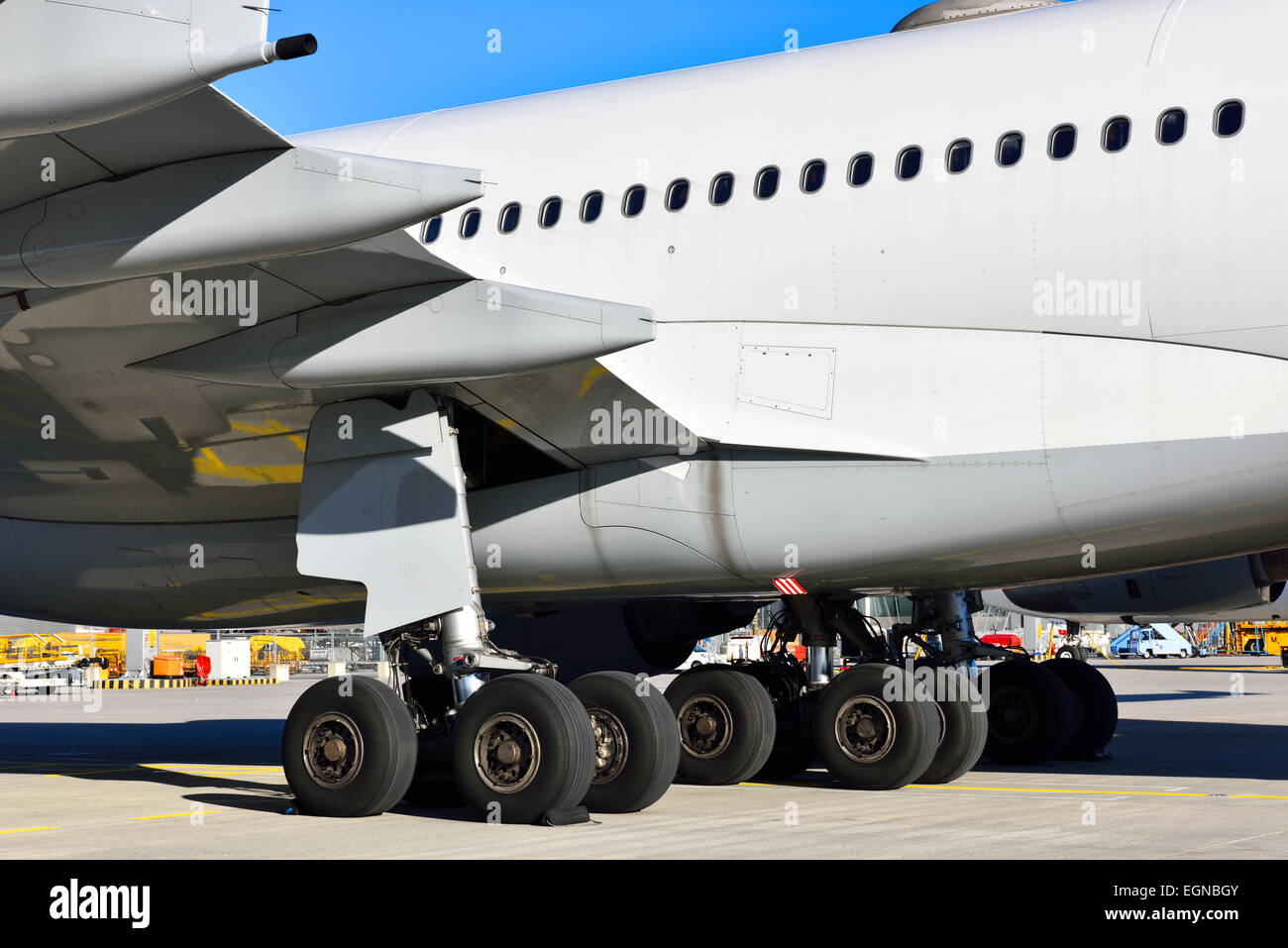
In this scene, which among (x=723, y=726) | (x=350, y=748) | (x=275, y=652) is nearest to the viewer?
(x=350, y=748)

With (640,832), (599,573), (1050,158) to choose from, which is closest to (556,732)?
(640,832)

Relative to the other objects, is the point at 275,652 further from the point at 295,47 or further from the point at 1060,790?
the point at 295,47

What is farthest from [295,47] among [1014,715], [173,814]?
[1014,715]

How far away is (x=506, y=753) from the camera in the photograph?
10172 mm

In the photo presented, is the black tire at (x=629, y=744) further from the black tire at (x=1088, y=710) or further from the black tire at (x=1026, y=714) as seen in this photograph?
the black tire at (x=1088, y=710)

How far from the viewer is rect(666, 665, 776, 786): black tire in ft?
42.5

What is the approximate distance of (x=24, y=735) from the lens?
22.1 metres

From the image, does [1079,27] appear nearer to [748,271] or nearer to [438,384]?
[748,271]

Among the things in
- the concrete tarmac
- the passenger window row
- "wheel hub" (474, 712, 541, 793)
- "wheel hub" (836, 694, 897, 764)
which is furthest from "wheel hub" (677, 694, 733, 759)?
the passenger window row

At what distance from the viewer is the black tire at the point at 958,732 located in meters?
12.8

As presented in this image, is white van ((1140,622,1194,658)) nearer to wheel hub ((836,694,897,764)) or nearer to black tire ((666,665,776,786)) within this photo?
black tire ((666,665,776,786))

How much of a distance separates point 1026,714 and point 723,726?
3.90m

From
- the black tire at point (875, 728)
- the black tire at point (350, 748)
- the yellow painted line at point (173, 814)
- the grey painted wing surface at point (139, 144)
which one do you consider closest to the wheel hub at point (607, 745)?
the black tire at point (350, 748)

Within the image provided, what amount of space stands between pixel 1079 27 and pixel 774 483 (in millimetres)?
4025
